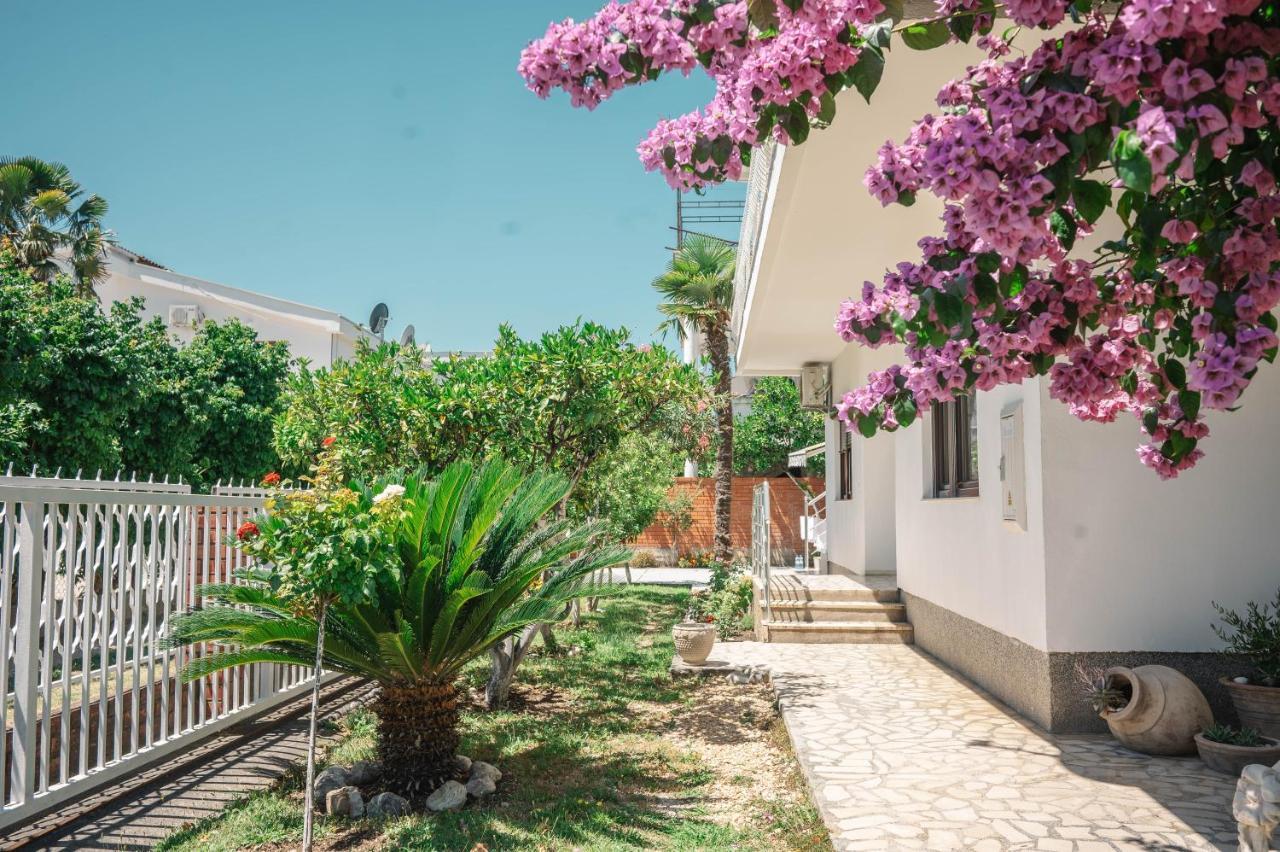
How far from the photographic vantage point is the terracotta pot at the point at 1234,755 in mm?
4664

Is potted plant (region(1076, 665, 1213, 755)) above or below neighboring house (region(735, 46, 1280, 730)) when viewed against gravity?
below

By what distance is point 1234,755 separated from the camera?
185 inches

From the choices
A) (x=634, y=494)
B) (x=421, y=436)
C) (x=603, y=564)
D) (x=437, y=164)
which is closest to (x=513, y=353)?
(x=421, y=436)

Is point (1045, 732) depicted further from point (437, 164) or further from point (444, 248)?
point (444, 248)

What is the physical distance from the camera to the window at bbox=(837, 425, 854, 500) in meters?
13.4

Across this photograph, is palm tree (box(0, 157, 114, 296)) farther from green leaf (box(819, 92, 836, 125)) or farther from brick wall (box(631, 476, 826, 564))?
green leaf (box(819, 92, 836, 125))

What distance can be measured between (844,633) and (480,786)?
214 inches

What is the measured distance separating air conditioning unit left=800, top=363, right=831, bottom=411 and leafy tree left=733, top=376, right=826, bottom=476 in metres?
15.6

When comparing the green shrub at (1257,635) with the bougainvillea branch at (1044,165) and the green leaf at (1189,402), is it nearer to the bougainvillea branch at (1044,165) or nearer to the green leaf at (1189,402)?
the bougainvillea branch at (1044,165)

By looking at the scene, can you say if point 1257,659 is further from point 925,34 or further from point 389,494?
point 389,494

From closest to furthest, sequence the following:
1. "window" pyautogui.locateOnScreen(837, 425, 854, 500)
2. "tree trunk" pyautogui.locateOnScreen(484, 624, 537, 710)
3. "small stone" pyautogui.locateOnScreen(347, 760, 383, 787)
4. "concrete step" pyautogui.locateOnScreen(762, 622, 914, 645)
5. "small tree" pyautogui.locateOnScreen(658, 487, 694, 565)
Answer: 1. "small stone" pyautogui.locateOnScreen(347, 760, 383, 787)
2. "tree trunk" pyautogui.locateOnScreen(484, 624, 537, 710)
3. "concrete step" pyautogui.locateOnScreen(762, 622, 914, 645)
4. "window" pyautogui.locateOnScreen(837, 425, 854, 500)
5. "small tree" pyautogui.locateOnScreen(658, 487, 694, 565)

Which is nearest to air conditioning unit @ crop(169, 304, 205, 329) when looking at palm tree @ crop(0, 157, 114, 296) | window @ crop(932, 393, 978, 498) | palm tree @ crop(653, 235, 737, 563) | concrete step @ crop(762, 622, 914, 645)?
palm tree @ crop(0, 157, 114, 296)

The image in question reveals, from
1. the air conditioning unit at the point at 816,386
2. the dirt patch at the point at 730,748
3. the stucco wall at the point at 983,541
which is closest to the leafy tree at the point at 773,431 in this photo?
the air conditioning unit at the point at 816,386

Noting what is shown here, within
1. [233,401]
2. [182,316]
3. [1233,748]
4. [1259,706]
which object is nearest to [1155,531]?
[1259,706]
